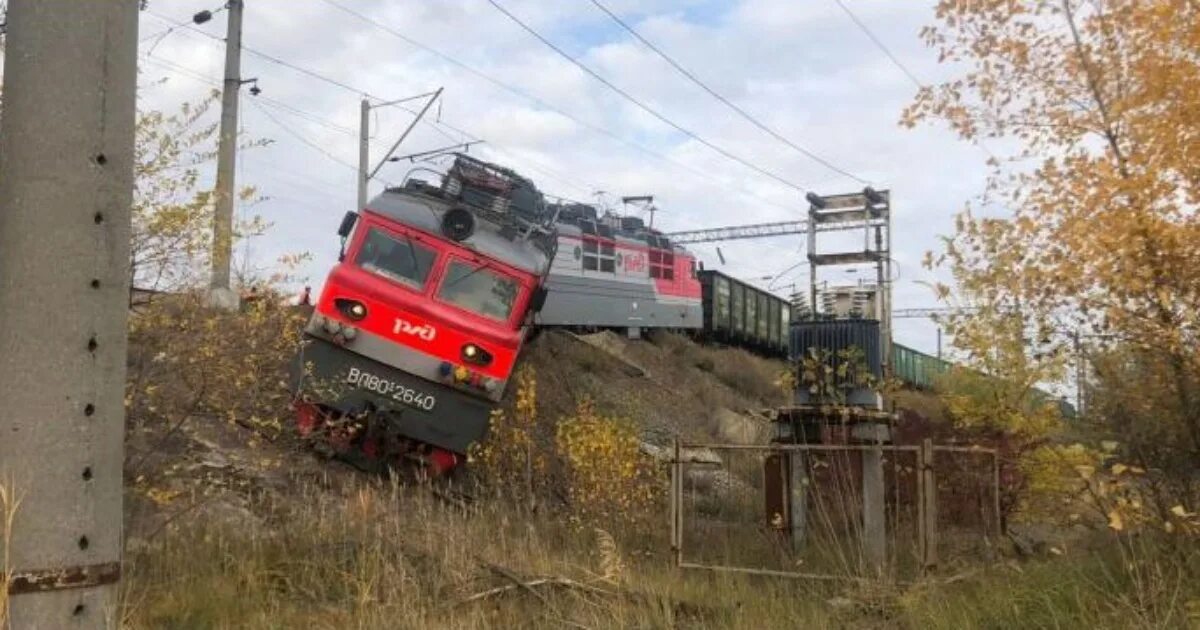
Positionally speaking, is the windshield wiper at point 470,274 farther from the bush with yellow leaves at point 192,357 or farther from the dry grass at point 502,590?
the dry grass at point 502,590

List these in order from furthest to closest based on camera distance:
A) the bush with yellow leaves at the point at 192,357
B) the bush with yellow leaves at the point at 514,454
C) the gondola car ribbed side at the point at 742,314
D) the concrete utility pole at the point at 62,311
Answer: the gondola car ribbed side at the point at 742,314 → the bush with yellow leaves at the point at 514,454 → the bush with yellow leaves at the point at 192,357 → the concrete utility pole at the point at 62,311

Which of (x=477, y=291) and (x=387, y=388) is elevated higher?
(x=477, y=291)

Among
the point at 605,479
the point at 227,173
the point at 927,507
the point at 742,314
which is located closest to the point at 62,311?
the point at 927,507

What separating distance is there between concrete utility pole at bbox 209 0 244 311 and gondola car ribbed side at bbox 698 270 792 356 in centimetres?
1775

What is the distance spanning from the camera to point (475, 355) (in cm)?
1255

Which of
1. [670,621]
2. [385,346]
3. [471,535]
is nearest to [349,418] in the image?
[385,346]

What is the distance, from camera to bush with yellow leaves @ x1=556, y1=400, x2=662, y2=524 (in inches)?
471

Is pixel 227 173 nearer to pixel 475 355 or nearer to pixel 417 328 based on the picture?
pixel 417 328

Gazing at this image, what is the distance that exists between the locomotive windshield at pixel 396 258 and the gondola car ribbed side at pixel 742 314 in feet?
64.4

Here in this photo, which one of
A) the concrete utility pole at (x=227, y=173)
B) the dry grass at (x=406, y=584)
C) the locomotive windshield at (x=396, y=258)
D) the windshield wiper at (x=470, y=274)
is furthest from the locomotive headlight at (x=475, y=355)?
the dry grass at (x=406, y=584)

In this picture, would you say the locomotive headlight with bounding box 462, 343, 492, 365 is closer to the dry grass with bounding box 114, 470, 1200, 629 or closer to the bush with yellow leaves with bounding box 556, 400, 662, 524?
the bush with yellow leaves with bounding box 556, 400, 662, 524

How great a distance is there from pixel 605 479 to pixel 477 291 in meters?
2.97

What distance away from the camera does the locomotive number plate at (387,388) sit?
12195 mm

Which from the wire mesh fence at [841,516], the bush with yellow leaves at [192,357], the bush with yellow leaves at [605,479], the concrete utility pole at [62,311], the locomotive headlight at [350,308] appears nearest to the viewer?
the concrete utility pole at [62,311]
